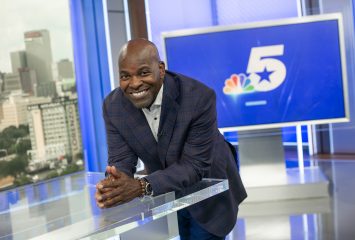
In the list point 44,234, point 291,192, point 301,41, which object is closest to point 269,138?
point 291,192

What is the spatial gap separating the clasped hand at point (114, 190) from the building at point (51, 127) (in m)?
4.57

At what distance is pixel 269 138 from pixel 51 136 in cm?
267

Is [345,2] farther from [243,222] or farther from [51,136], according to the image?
[51,136]

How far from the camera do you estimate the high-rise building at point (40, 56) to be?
5.88 meters

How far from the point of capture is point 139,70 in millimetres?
1437

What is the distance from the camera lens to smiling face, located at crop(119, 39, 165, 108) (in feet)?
4.69

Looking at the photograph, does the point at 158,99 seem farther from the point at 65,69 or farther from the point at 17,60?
the point at 65,69

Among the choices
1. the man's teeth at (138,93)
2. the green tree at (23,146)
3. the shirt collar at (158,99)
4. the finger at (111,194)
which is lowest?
the green tree at (23,146)

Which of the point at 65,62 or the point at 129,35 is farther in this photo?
the point at 65,62

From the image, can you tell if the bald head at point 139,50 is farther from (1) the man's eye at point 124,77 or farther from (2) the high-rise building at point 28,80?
(2) the high-rise building at point 28,80

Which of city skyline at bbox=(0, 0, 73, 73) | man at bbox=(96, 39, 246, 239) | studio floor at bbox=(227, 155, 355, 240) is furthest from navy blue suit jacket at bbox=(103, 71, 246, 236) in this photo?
city skyline at bbox=(0, 0, 73, 73)

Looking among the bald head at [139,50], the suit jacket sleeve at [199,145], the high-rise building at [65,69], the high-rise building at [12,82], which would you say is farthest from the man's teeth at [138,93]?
the high-rise building at [65,69]

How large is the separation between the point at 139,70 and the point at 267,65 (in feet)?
10.3

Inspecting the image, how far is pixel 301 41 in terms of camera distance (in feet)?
14.5
